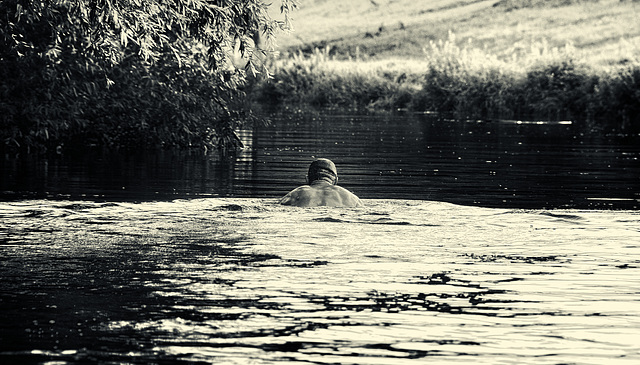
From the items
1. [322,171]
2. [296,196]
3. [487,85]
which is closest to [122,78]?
[322,171]

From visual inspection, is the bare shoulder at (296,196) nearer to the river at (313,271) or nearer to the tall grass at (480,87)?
the river at (313,271)

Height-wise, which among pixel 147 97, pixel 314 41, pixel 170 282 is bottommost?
pixel 170 282

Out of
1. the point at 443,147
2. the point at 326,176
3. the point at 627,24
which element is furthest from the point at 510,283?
the point at 627,24

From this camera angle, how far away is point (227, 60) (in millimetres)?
21734

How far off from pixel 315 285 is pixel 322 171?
600cm

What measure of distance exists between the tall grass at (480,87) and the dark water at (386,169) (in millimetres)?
8854

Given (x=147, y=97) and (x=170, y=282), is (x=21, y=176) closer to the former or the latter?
(x=147, y=97)

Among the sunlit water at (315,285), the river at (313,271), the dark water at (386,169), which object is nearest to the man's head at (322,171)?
the river at (313,271)

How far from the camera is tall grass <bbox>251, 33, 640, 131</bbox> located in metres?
Answer: 43.6

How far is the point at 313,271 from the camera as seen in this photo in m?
9.88

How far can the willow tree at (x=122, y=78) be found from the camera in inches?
730

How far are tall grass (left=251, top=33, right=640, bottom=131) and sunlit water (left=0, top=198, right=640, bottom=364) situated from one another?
28297 mm

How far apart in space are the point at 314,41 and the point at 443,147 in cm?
9145

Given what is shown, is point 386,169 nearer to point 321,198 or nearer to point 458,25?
point 321,198
